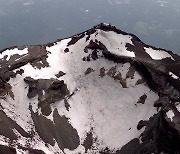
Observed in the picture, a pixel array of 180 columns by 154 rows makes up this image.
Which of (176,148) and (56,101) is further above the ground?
(176,148)

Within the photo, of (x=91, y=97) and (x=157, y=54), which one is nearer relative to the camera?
(x=91, y=97)

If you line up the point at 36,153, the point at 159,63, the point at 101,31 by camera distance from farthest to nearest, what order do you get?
the point at 101,31 < the point at 159,63 < the point at 36,153

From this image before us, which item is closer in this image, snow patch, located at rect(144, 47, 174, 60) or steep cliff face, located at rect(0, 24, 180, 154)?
steep cliff face, located at rect(0, 24, 180, 154)

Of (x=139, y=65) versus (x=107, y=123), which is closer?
(x=107, y=123)

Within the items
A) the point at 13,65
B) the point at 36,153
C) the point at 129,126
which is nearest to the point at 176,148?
the point at 129,126

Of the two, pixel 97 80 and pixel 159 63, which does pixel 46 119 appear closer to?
pixel 97 80

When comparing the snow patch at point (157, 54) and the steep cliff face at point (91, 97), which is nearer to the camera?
the steep cliff face at point (91, 97)

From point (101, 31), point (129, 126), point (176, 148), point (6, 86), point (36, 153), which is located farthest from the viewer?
point (101, 31)

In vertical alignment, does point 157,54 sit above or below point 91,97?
above
